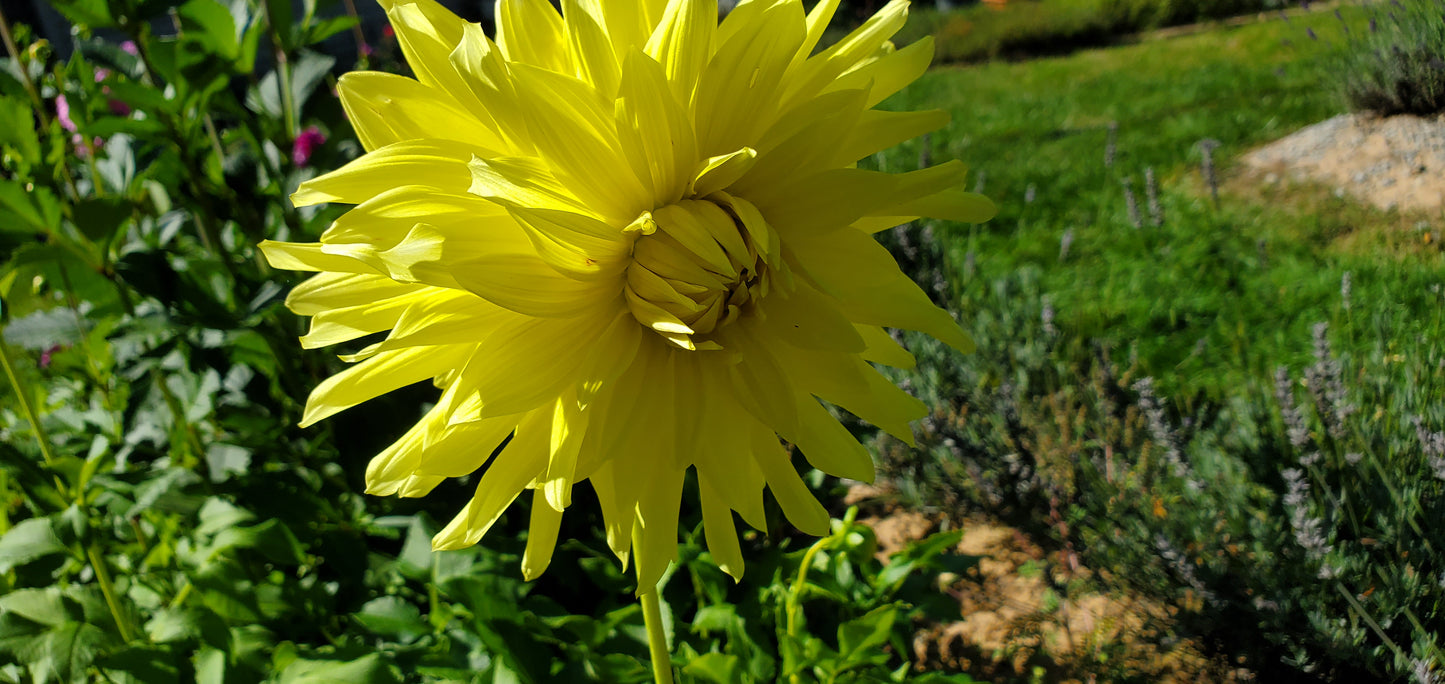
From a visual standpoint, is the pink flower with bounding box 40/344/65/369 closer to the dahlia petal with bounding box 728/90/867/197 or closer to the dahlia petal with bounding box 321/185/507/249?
the dahlia petal with bounding box 321/185/507/249

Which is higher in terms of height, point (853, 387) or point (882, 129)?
point (882, 129)

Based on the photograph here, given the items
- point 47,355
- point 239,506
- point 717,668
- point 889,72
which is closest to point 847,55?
point 889,72

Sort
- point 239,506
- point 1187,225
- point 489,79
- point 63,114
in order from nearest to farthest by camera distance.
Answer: point 489,79 → point 239,506 → point 63,114 → point 1187,225

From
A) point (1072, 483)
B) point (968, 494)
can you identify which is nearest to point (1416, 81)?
point (1072, 483)

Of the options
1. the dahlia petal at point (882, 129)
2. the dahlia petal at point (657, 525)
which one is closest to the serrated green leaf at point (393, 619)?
the dahlia petal at point (657, 525)

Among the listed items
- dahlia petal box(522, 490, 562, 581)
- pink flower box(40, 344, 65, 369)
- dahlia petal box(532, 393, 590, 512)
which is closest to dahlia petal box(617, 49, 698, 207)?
dahlia petal box(532, 393, 590, 512)

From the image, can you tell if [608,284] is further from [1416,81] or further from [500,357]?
[1416,81]

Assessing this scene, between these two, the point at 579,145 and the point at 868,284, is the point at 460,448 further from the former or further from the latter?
the point at 868,284
